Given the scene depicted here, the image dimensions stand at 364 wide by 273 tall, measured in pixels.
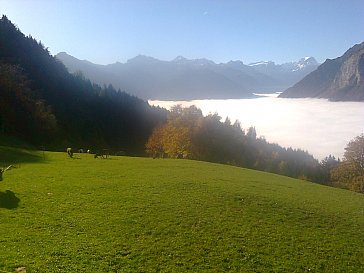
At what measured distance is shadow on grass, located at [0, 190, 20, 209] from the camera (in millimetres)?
30581

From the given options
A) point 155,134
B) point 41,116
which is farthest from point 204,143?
point 41,116

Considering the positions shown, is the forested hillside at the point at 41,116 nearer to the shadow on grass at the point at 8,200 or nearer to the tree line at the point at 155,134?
the tree line at the point at 155,134

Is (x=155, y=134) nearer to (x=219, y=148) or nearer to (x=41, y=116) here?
(x=219, y=148)

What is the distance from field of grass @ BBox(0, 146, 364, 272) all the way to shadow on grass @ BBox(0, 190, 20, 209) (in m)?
0.08

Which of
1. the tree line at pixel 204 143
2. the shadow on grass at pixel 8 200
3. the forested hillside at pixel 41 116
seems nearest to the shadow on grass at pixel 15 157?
the shadow on grass at pixel 8 200

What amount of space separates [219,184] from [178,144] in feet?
240

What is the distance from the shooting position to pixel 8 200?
32.0 m

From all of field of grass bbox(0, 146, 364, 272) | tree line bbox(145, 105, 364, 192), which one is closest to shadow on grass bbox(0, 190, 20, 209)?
field of grass bbox(0, 146, 364, 272)

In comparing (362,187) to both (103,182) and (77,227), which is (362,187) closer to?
(103,182)

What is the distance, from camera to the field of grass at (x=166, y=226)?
76.1 ft

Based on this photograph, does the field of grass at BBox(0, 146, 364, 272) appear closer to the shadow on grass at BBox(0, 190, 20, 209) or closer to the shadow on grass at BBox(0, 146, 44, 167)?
the shadow on grass at BBox(0, 190, 20, 209)

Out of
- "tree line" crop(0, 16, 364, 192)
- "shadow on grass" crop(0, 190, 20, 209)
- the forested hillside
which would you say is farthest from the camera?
the forested hillside

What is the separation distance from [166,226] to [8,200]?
49.8ft

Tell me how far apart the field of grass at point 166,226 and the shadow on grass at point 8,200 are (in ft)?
0.26
